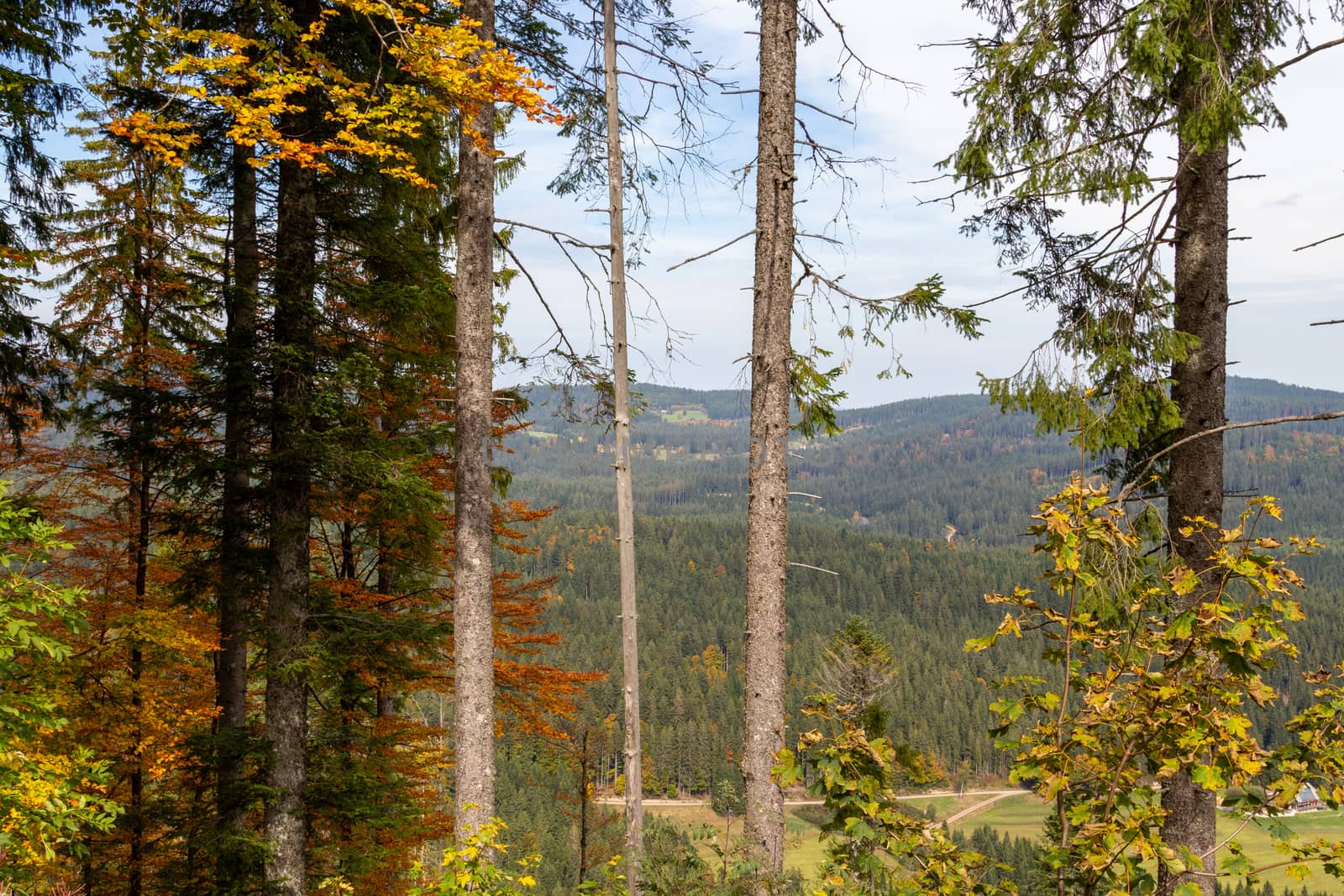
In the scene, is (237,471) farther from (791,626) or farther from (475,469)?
(791,626)

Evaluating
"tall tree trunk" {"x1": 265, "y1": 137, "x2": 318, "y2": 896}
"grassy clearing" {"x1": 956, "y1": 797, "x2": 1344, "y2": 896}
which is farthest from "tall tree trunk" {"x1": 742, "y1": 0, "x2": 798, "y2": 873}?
"grassy clearing" {"x1": 956, "y1": 797, "x2": 1344, "y2": 896}

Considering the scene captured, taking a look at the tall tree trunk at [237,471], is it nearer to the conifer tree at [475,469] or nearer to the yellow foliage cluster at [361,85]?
the yellow foliage cluster at [361,85]

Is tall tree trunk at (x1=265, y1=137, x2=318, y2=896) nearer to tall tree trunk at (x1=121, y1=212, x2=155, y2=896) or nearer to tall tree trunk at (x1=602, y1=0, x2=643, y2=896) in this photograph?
tall tree trunk at (x1=121, y1=212, x2=155, y2=896)

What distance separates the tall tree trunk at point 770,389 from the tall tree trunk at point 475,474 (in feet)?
7.64

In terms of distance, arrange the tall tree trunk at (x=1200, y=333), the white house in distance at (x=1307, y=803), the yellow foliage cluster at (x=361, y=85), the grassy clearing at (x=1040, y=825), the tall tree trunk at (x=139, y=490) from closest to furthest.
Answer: the white house in distance at (x=1307, y=803) → the yellow foliage cluster at (x=361, y=85) → the tall tree trunk at (x=1200, y=333) → the tall tree trunk at (x=139, y=490) → the grassy clearing at (x=1040, y=825)

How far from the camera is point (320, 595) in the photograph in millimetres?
7641

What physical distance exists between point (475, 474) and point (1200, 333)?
5.83 meters

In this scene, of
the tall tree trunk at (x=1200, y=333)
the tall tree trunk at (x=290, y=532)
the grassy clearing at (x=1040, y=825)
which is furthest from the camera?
the grassy clearing at (x=1040, y=825)

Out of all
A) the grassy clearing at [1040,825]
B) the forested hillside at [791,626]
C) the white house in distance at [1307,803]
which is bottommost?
the grassy clearing at [1040,825]

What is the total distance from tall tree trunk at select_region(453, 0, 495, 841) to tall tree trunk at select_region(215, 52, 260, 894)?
2.12 meters

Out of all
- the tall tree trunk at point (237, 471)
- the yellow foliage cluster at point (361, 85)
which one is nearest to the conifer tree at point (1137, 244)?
the yellow foliage cluster at point (361, 85)

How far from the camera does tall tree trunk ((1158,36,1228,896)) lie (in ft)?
18.4

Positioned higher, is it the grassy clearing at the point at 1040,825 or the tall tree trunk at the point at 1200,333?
the tall tree trunk at the point at 1200,333

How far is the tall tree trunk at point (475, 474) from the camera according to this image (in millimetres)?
6273
